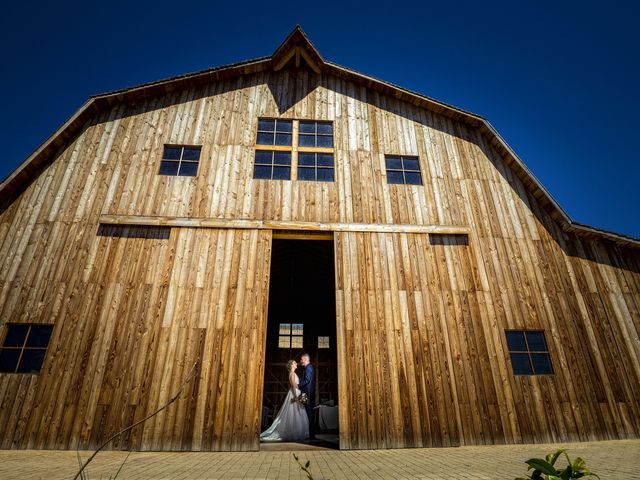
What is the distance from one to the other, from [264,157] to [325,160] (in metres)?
1.60

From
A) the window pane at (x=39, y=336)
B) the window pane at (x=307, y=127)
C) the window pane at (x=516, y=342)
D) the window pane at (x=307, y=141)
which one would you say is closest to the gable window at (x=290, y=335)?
the window pane at (x=307, y=141)

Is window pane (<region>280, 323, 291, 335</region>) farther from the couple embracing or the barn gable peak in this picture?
the barn gable peak

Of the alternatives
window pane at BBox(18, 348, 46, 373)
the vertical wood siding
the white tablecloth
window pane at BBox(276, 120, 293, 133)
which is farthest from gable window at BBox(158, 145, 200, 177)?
the white tablecloth

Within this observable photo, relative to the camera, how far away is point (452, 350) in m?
7.77

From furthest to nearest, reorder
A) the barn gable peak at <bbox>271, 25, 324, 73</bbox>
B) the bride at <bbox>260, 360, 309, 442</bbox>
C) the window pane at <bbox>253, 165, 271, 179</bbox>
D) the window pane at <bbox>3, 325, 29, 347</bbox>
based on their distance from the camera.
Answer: the barn gable peak at <bbox>271, 25, 324, 73</bbox>, the window pane at <bbox>253, 165, 271, 179</bbox>, the bride at <bbox>260, 360, 309, 442</bbox>, the window pane at <bbox>3, 325, 29, 347</bbox>

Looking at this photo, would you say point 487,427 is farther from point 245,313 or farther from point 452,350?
point 245,313

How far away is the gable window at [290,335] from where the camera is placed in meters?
17.5

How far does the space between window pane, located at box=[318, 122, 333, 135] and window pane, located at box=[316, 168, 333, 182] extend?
1268 millimetres

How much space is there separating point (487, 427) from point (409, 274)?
134 inches

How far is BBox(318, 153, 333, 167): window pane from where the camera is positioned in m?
9.53

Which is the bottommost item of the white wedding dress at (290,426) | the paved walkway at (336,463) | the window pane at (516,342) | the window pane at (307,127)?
the paved walkway at (336,463)

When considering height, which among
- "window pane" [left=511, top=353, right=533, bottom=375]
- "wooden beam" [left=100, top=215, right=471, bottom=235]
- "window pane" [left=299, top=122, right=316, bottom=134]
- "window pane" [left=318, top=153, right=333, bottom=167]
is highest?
"window pane" [left=299, top=122, right=316, bottom=134]

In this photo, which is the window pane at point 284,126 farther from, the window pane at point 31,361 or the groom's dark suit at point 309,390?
the window pane at point 31,361

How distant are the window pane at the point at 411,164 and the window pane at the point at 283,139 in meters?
3.19
